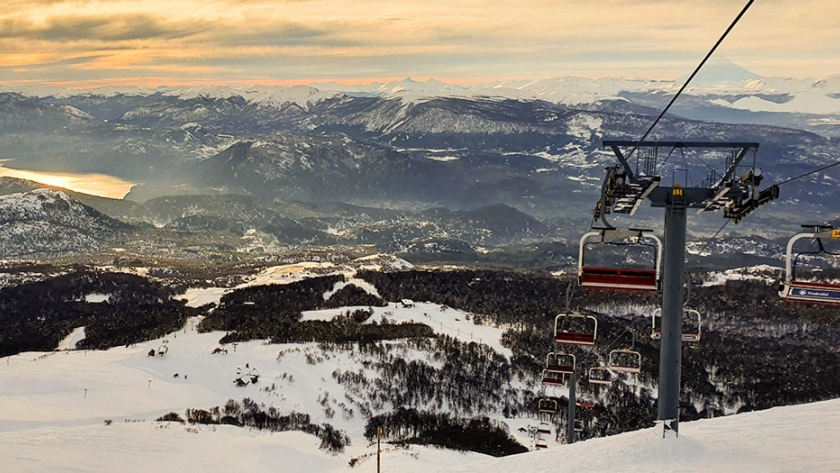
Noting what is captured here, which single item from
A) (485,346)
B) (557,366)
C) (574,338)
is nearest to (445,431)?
(557,366)

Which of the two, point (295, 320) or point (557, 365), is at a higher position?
point (557, 365)

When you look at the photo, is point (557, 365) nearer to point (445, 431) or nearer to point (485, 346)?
point (445, 431)

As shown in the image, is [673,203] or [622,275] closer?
[673,203]

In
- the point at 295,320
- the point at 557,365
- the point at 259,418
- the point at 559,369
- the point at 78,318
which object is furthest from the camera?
the point at 78,318

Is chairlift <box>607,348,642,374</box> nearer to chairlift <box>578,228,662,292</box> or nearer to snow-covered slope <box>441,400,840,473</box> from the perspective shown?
snow-covered slope <box>441,400,840,473</box>

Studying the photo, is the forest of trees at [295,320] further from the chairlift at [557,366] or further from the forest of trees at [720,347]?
the chairlift at [557,366]

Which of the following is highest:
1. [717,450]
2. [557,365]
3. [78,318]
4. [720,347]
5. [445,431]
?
[717,450]

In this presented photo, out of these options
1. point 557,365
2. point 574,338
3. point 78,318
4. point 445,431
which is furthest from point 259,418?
point 78,318

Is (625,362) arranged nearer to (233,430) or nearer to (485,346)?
(233,430)

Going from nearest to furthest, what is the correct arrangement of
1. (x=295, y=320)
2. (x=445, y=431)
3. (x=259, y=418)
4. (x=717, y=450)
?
1. (x=717, y=450)
2. (x=259, y=418)
3. (x=445, y=431)
4. (x=295, y=320)

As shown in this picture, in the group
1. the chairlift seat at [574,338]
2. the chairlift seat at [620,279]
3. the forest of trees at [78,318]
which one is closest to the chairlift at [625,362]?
the chairlift seat at [574,338]
